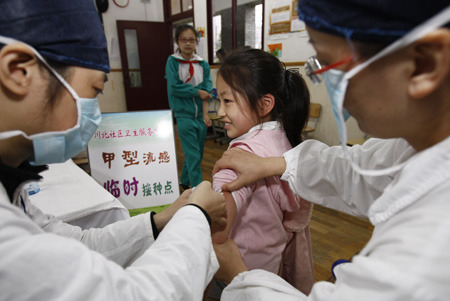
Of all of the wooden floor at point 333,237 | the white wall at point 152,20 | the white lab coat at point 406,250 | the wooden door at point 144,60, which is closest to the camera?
the white lab coat at point 406,250

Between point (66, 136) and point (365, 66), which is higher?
point (365, 66)

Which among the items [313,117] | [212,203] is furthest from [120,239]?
[313,117]

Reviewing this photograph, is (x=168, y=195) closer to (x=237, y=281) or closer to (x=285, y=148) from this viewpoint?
(x=285, y=148)

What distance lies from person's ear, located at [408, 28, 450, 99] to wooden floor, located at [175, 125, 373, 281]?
1.80 m

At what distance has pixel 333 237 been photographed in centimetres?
242

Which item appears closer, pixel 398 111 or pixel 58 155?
pixel 398 111

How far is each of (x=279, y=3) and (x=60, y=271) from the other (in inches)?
167

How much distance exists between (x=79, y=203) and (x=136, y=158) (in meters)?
0.73

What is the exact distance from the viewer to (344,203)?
3.21 feet

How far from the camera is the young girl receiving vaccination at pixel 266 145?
1056 mm

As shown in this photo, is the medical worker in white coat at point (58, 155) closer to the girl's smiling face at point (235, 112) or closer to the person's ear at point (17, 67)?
the person's ear at point (17, 67)

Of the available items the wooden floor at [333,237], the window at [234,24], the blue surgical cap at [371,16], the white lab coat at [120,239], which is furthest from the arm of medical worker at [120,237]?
the window at [234,24]

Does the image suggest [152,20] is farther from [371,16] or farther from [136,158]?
[371,16]

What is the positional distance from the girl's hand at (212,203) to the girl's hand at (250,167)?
88mm
